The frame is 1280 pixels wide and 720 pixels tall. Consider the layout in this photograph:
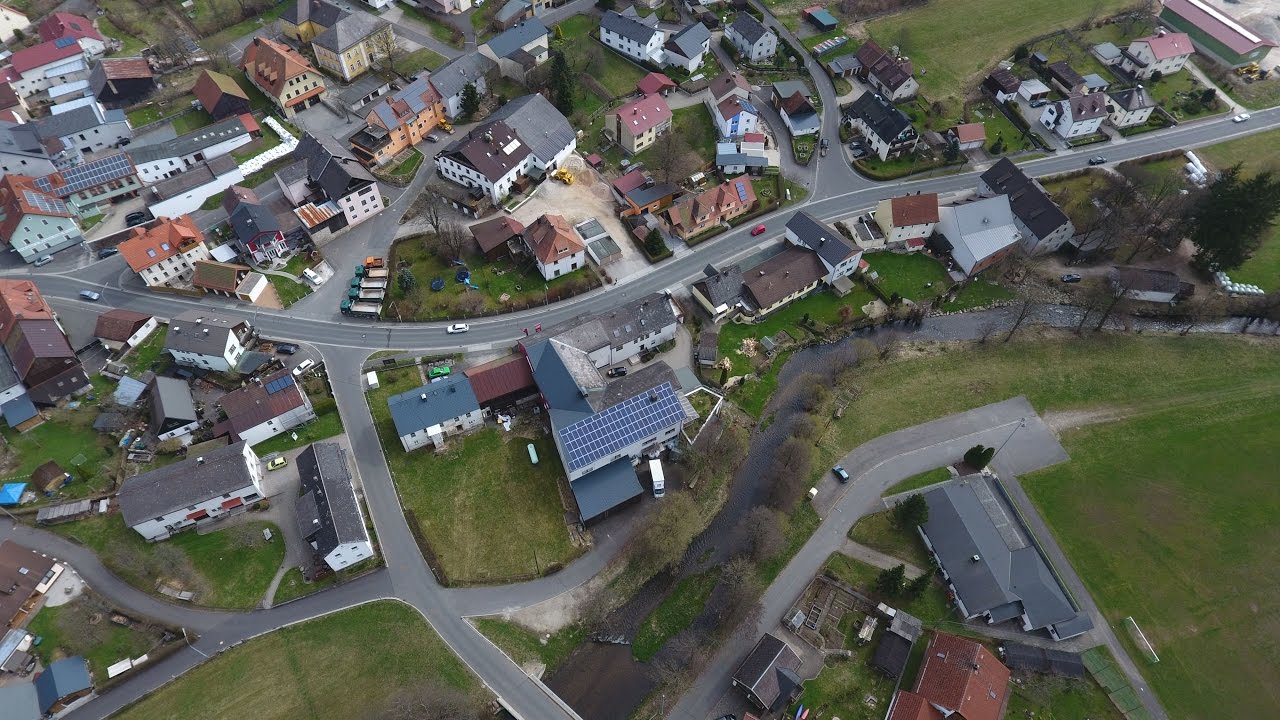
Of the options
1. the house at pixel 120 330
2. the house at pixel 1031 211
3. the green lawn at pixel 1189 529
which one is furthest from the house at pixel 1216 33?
the house at pixel 120 330

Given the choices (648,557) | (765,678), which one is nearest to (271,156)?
(648,557)

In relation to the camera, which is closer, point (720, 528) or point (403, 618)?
point (403, 618)

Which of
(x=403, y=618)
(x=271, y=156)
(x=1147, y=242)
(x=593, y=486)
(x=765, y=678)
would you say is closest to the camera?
(x=765, y=678)

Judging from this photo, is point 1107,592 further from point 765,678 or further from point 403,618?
point 403,618

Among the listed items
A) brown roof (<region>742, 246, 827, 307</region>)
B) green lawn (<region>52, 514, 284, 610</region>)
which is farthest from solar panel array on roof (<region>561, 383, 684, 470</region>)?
Answer: green lawn (<region>52, 514, 284, 610</region>)

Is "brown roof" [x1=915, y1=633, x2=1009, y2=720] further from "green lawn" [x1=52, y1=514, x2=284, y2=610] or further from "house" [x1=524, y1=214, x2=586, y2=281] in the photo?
"green lawn" [x1=52, y1=514, x2=284, y2=610]

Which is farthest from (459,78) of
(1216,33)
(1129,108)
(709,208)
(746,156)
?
(1216,33)

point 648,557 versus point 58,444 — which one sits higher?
point 58,444
